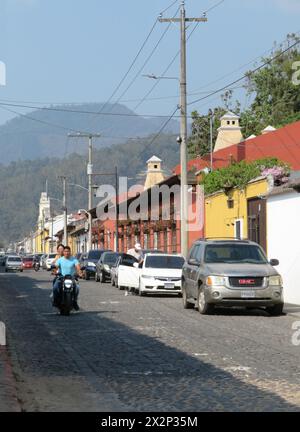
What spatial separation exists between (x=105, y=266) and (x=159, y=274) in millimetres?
14861

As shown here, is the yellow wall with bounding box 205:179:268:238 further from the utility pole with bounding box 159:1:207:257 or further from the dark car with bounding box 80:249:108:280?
the dark car with bounding box 80:249:108:280

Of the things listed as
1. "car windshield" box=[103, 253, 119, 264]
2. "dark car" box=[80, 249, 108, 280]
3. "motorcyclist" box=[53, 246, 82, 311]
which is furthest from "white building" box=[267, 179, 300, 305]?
"dark car" box=[80, 249, 108, 280]

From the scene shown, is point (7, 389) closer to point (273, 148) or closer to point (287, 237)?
point (287, 237)

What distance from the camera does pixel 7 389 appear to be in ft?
34.0

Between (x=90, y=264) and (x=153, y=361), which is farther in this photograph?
(x=90, y=264)

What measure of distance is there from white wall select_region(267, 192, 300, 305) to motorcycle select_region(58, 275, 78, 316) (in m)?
8.24

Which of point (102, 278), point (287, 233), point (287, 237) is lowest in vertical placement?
point (102, 278)

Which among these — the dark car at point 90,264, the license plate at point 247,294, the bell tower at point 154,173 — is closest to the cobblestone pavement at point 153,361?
the license plate at point 247,294

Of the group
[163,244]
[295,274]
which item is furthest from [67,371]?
[163,244]

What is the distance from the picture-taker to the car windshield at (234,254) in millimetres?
23234

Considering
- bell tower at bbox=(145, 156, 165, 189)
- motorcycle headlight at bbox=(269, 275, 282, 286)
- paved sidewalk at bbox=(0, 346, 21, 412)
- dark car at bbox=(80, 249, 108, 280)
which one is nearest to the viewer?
paved sidewalk at bbox=(0, 346, 21, 412)

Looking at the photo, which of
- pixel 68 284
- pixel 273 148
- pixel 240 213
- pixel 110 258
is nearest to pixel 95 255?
pixel 110 258

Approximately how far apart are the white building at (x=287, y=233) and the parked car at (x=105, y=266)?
635 inches

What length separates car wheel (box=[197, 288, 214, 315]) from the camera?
2229cm
